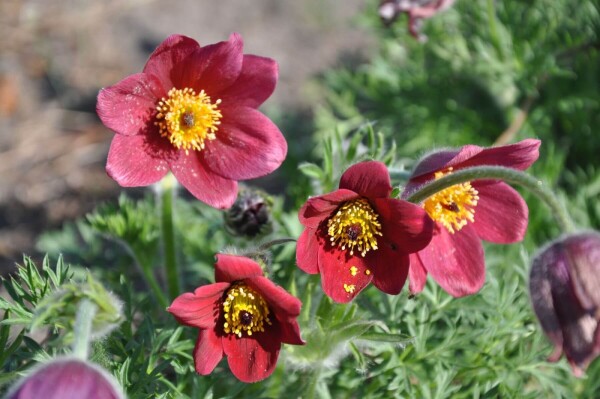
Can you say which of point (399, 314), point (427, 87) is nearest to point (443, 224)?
point (399, 314)

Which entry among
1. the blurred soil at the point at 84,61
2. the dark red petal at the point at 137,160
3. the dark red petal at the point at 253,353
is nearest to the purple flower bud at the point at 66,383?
the dark red petal at the point at 253,353

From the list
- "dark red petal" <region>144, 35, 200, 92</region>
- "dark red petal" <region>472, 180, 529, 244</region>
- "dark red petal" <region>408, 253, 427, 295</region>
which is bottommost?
"dark red petal" <region>408, 253, 427, 295</region>

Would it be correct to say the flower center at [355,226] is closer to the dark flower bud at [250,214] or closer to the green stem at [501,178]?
the green stem at [501,178]

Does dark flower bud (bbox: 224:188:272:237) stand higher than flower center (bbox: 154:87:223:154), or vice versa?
flower center (bbox: 154:87:223:154)

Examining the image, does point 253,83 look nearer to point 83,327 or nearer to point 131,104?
point 131,104

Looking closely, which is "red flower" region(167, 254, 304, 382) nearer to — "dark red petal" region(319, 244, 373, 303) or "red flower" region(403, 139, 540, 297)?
"dark red petal" region(319, 244, 373, 303)

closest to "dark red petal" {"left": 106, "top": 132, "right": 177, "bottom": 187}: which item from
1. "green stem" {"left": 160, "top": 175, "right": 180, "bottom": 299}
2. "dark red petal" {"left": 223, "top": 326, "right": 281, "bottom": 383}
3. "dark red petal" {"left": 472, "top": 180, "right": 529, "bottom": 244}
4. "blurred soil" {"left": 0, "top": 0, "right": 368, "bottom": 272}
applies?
"green stem" {"left": 160, "top": 175, "right": 180, "bottom": 299}

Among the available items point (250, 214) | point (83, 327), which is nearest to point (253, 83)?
point (250, 214)
